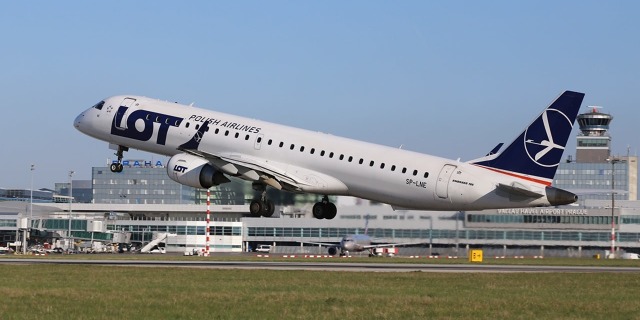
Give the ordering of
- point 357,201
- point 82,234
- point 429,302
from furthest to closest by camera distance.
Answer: point 82,234
point 357,201
point 429,302

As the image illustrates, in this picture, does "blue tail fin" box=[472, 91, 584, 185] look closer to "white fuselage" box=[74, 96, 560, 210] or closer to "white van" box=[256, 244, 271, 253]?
"white fuselage" box=[74, 96, 560, 210]

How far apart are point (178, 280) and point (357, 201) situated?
2250 cm

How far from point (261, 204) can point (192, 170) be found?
5097 mm

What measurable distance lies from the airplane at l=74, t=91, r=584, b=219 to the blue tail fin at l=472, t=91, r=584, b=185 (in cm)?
5

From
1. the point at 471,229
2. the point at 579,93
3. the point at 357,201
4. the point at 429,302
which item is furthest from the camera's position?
the point at 471,229

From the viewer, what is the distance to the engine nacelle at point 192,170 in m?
67.6

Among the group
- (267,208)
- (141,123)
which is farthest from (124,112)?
(267,208)

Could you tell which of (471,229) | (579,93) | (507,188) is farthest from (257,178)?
(471,229)

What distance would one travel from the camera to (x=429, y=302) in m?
41.7

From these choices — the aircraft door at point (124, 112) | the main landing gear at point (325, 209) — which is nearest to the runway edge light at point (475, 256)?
the main landing gear at point (325, 209)

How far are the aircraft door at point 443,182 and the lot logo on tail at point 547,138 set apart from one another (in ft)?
14.5

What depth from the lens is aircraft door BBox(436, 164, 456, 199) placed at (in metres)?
62.3

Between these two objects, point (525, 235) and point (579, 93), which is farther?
point (525, 235)

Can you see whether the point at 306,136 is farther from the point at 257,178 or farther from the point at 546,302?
the point at 546,302
